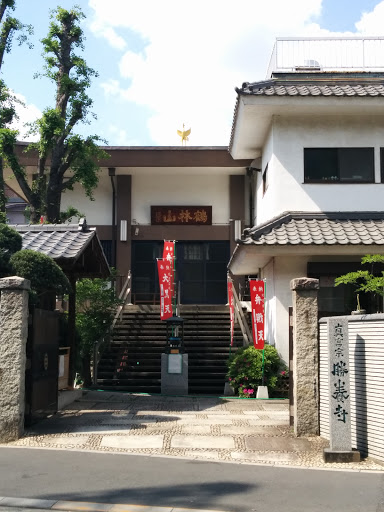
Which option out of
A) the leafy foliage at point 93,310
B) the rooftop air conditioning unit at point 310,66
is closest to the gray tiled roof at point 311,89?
the rooftop air conditioning unit at point 310,66

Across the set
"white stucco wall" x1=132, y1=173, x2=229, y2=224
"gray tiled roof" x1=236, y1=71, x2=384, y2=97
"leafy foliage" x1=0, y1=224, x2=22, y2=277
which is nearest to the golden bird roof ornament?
"white stucco wall" x1=132, y1=173, x2=229, y2=224

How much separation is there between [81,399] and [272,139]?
28.7ft

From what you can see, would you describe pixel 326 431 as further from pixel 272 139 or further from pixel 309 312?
pixel 272 139

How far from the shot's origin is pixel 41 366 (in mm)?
11039

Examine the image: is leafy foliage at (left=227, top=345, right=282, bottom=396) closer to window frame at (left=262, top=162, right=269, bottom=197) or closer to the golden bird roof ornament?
window frame at (left=262, top=162, right=269, bottom=197)

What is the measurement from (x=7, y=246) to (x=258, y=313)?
23.4 ft

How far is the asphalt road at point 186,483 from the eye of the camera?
636cm

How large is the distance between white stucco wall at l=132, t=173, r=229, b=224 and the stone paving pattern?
44.3 ft

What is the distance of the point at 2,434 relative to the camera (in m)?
9.62

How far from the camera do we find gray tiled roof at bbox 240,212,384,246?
46.8 ft

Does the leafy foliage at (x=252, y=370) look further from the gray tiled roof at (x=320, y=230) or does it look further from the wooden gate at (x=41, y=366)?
the wooden gate at (x=41, y=366)

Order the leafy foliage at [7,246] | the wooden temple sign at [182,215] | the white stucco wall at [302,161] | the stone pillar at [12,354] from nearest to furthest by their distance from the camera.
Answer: the stone pillar at [12,354], the leafy foliage at [7,246], the white stucco wall at [302,161], the wooden temple sign at [182,215]

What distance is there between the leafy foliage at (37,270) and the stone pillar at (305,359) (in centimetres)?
462

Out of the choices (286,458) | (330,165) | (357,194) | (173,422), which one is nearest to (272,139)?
(330,165)
